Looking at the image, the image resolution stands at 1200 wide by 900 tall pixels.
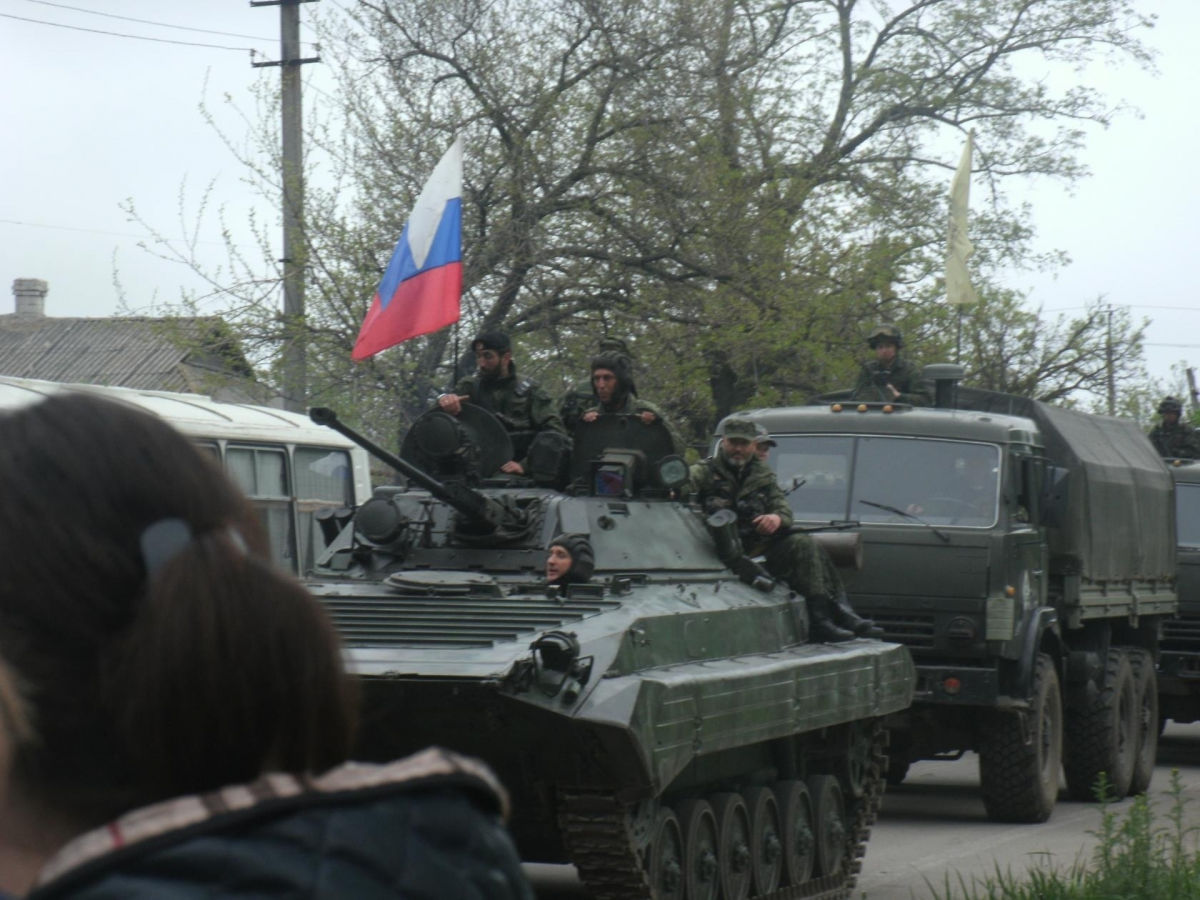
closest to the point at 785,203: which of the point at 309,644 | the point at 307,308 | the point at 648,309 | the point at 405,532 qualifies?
the point at 648,309

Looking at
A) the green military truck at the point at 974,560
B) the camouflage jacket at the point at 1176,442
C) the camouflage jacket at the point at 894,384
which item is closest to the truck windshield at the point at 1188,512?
the camouflage jacket at the point at 1176,442

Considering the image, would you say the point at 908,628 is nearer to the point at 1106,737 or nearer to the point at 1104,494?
the point at 1106,737

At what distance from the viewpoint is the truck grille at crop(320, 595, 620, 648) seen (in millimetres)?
7145

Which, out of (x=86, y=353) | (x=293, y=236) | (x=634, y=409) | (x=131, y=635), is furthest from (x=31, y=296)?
(x=131, y=635)

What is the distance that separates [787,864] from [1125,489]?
6.71 metres

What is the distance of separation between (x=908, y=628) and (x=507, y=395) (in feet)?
11.7

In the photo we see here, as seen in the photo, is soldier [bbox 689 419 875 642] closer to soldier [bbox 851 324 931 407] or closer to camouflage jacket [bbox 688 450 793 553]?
camouflage jacket [bbox 688 450 793 553]

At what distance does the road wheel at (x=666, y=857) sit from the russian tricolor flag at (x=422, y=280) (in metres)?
5.33

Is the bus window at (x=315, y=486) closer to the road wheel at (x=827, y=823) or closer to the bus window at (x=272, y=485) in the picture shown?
the bus window at (x=272, y=485)

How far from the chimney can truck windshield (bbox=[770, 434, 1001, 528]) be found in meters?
34.1

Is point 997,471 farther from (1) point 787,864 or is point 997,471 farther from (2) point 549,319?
(2) point 549,319

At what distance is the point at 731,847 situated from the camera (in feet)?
26.7

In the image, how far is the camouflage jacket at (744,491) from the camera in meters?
10.1

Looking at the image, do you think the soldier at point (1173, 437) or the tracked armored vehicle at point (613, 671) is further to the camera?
the soldier at point (1173, 437)
